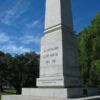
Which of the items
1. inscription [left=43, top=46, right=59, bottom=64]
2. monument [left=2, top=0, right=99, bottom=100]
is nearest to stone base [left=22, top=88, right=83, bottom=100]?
monument [left=2, top=0, right=99, bottom=100]

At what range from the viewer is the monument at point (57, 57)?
22.8 ft

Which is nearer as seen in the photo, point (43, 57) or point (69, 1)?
point (43, 57)

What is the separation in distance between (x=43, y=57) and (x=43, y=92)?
2.02 m

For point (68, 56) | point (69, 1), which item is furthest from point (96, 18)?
point (68, 56)

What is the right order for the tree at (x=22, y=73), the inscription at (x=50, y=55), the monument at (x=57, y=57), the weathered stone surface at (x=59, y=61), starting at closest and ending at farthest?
the monument at (x=57, y=57)
the weathered stone surface at (x=59, y=61)
the inscription at (x=50, y=55)
the tree at (x=22, y=73)

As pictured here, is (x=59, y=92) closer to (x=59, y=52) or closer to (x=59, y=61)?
(x=59, y=61)

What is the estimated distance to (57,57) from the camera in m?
7.50

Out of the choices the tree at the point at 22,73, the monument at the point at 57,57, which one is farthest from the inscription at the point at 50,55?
the tree at the point at 22,73

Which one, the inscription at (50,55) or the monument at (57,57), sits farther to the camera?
the inscription at (50,55)

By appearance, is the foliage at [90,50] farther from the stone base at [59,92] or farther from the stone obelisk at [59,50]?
the stone base at [59,92]

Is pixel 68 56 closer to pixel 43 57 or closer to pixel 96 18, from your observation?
pixel 43 57

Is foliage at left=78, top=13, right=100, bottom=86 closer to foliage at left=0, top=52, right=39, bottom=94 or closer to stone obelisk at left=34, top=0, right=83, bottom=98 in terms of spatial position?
stone obelisk at left=34, top=0, right=83, bottom=98

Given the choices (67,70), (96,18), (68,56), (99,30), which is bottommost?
(67,70)

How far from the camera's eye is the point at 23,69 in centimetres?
2883
